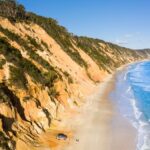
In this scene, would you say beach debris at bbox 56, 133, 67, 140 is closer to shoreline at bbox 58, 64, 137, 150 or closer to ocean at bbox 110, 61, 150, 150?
shoreline at bbox 58, 64, 137, 150

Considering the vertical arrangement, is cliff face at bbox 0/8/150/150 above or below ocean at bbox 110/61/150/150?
above

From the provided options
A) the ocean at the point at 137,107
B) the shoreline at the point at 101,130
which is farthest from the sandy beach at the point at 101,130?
the ocean at the point at 137,107

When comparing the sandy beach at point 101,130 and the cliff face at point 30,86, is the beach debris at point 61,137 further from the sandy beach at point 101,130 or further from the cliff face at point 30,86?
the cliff face at point 30,86

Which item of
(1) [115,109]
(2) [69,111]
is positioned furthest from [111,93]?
(2) [69,111]

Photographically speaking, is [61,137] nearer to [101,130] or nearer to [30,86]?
[101,130]

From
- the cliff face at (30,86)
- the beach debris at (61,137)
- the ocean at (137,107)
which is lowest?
the beach debris at (61,137)

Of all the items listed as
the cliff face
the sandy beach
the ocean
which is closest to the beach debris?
the sandy beach

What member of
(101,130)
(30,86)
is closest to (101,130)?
(101,130)

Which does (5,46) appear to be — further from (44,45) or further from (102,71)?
(102,71)

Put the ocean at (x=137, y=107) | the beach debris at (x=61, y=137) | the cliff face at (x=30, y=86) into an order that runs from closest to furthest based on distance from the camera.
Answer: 1. the cliff face at (x=30, y=86)
2. the beach debris at (x=61, y=137)
3. the ocean at (x=137, y=107)
